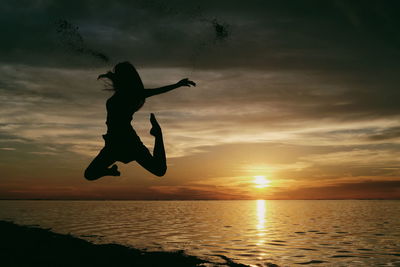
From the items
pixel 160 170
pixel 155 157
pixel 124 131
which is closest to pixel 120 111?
pixel 124 131

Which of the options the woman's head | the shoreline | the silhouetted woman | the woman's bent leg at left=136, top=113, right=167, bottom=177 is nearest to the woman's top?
the silhouetted woman

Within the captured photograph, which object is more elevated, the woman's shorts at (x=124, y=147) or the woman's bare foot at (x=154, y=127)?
the woman's bare foot at (x=154, y=127)

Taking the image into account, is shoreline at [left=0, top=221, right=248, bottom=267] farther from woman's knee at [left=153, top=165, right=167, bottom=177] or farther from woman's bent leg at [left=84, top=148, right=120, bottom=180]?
woman's knee at [left=153, top=165, right=167, bottom=177]

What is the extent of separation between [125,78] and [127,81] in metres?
Answer: 0.09

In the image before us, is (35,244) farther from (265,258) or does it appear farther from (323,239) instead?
(323,239)

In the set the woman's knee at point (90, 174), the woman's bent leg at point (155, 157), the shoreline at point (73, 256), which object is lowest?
the shoreline at point (73, 256)

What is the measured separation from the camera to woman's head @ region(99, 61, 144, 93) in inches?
303

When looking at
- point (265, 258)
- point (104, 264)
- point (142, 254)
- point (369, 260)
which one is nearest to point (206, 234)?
point (265, 258)

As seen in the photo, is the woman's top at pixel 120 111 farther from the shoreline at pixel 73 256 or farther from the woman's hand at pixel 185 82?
the shoreline at pixel 73 256

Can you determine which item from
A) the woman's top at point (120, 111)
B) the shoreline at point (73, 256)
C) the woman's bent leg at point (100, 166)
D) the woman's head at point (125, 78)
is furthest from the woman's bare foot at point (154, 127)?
the shoreline at point (73, 256)

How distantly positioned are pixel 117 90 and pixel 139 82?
0.56 m

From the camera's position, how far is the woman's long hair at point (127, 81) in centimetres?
758

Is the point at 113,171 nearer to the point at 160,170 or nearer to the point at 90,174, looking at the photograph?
the point at 90,174

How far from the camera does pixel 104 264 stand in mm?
11148
